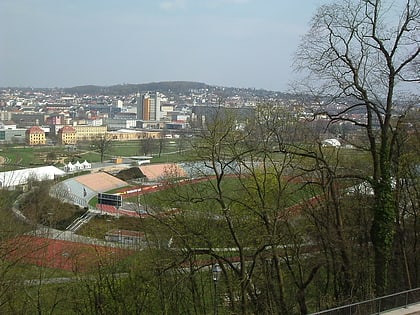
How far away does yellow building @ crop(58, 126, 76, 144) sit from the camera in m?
102

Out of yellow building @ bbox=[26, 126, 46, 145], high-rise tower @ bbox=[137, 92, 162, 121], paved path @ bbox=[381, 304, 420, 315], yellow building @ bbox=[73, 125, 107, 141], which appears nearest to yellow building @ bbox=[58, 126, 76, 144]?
yellow building @ bbox=[73, 125, 107, 141]

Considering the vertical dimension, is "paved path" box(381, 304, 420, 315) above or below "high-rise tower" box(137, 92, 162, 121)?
above

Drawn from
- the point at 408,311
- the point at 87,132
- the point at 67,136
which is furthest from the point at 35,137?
the point at 408,311

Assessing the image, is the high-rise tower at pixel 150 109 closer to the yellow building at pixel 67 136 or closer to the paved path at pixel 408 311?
the yellow building at pixel 67 136

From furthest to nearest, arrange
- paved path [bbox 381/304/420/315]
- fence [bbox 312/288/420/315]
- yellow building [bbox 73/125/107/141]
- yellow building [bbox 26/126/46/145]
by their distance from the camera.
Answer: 1. yellow building [bbox 73/125/107/141]
2. yellow building [bbox 26/126/46/145]
3. paved path [bbox 381/304/420/315]
4. fence [bbox 312/288/420/315]

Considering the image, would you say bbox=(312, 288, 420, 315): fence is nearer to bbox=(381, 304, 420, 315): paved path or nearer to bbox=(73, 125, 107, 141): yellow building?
bbox=(381, 304, 420, 315): paved path

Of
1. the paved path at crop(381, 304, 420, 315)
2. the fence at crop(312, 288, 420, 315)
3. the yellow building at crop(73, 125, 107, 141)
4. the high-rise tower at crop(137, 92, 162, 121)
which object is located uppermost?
the fence at crop(312, 288, 420, 315)

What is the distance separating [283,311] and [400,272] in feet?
11.2

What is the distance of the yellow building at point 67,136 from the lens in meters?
102

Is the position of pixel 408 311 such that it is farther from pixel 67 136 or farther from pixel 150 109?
pixel 150 109

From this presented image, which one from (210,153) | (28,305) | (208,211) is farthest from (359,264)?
(28,305)

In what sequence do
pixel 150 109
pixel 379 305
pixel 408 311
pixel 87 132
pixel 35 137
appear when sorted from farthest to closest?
pixel 150 109
pixel 87 132
pixel 35 137
pixel 408 311
pixel 379 305

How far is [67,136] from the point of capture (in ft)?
341

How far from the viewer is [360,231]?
486 inches
